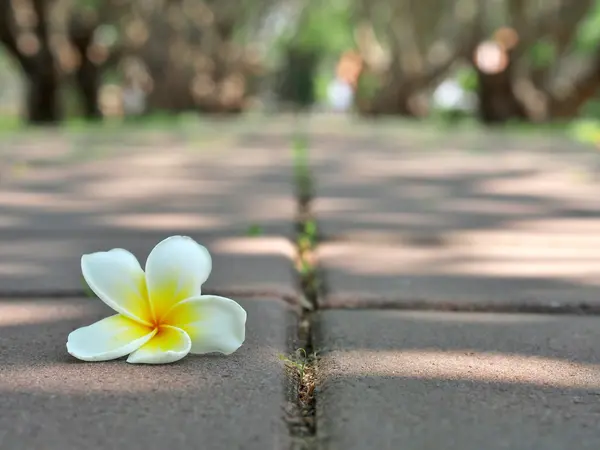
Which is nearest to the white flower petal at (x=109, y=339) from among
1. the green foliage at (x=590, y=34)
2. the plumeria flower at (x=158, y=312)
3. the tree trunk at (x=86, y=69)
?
the plumeria flower at (x=158, y=312)

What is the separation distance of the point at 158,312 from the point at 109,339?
0.10 meters

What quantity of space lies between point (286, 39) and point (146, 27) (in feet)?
102

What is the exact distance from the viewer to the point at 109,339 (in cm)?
154

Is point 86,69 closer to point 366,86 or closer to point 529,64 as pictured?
point 529,64

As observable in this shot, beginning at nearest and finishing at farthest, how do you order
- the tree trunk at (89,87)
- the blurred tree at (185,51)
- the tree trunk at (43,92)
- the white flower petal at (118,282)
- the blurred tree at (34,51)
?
the white flower petal at (118,282) < the blurred tree at (34,51) < the tree trunk at (43,92) < the tree trunk at (89,87) < the blurred tree at (185,51)

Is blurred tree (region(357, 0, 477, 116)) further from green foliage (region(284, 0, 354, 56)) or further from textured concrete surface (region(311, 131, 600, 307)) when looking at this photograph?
textured concrete surface (region(311, 131, 600, 307))

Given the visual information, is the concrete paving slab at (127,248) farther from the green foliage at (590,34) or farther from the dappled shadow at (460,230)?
the green foliage at (590,34)

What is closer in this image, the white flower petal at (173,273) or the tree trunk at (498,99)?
the white flower petal at (173,273)

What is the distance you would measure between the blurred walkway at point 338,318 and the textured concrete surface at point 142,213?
0.02 meters

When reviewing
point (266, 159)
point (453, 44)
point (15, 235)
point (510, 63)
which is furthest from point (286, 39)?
point (15, 235)

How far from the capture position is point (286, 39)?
47750 millimetres

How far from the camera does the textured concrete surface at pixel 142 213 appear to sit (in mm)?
2441

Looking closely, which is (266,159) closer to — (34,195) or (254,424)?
(34,195)

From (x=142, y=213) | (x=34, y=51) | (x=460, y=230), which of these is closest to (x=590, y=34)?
(x=34, y=51)
